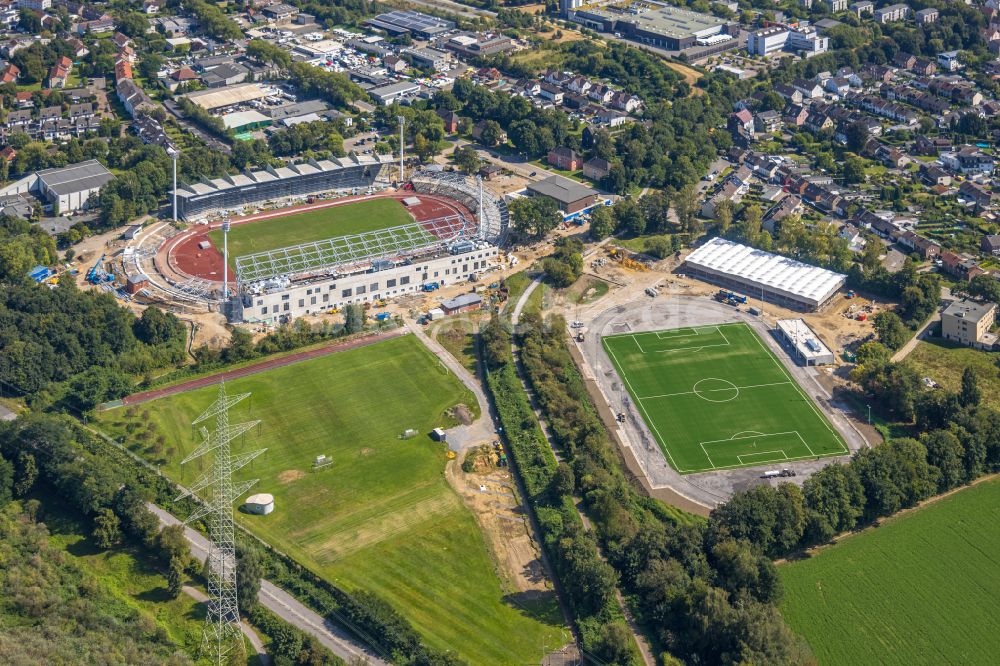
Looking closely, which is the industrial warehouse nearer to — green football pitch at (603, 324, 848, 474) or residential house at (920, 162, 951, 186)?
residential house at (920, 162, 951, 186)

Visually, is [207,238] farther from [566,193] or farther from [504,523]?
[504,523]

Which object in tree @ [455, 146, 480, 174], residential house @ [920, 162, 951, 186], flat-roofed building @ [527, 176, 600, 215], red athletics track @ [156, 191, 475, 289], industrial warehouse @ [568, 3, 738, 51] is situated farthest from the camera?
industrial warehouse @ [568, 3, 738, 51]

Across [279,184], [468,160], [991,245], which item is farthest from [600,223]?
[991,245]

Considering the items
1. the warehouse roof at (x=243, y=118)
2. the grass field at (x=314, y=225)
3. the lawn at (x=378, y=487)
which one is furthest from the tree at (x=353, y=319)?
the warehouse roof at (x=243, y=118)

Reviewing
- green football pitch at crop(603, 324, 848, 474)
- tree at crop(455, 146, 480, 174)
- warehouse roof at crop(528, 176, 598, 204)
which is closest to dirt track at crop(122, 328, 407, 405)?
green football pitch at crop(603, 324, 848, 474)

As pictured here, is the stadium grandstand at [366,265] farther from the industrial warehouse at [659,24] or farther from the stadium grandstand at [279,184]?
the industrial warehouse at [659,24]

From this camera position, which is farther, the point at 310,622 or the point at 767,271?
the point at 767,271
